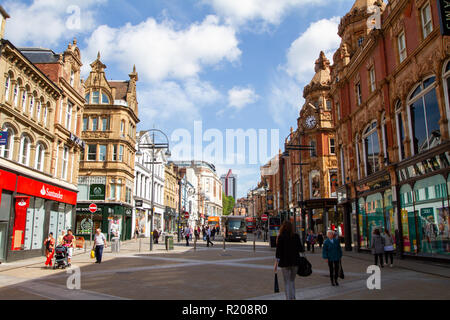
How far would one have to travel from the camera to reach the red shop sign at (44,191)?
18578 millimetres

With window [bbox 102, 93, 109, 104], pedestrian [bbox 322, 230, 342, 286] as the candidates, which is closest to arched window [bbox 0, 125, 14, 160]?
pedestrian [bbox 322, 230, 342, 286]

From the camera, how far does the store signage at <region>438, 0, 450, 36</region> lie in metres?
12.3

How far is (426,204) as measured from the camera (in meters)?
16.5

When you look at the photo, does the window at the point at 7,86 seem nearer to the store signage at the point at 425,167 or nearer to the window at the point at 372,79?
the store signage at the point at 425,167

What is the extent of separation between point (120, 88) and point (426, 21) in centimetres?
3642

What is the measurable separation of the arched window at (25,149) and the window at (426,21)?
21.0m

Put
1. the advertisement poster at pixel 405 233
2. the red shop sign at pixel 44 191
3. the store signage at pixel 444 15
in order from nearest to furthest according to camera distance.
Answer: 1. the store signage at pixel 444 15
2. the advertisement poster at pixel 405 233
3. the red shop sign at pixel 44 191

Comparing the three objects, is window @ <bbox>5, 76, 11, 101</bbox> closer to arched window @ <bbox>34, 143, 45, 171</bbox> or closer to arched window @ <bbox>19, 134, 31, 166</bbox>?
arched window @ <bbox>19, 134, 31, 166</bbox>

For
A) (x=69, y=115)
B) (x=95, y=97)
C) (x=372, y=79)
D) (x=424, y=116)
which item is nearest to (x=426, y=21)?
(x=424, y=116)

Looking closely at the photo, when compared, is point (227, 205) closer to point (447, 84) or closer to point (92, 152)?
point (92, 152)

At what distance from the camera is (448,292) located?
8.97m

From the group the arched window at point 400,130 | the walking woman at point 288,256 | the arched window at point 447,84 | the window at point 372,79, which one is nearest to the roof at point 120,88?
the window at point 372,79

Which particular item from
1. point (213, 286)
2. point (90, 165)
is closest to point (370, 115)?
point (213, 286)
